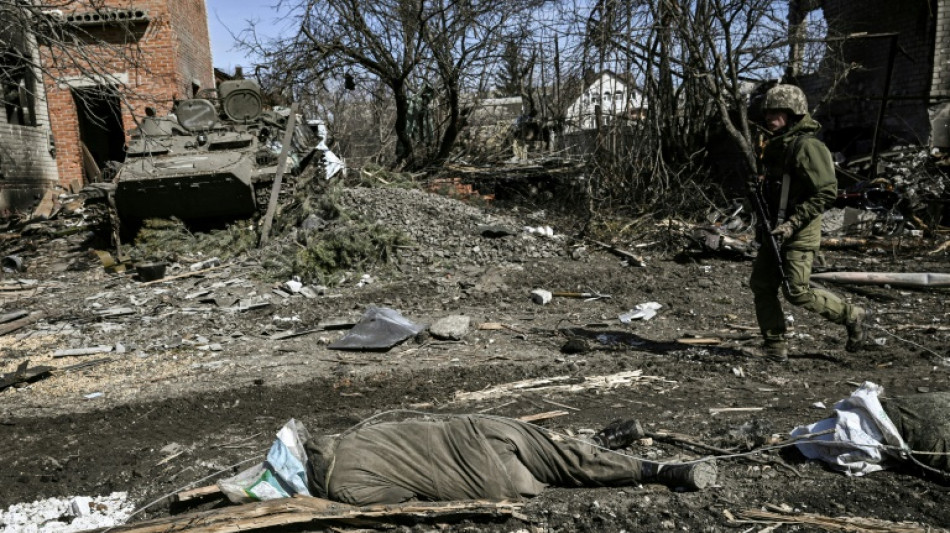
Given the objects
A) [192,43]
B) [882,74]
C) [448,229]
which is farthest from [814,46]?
[192,43]

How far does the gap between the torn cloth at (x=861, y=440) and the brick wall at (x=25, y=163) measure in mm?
16463

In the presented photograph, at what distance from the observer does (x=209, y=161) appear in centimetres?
1049

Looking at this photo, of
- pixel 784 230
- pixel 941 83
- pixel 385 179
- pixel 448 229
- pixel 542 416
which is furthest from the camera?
pixel 385 179

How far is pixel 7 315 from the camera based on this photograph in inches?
308

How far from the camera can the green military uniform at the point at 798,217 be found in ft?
15.4

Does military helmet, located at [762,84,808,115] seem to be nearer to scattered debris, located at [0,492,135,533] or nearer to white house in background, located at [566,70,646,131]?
scattered debris, located at [0,492,135,533]

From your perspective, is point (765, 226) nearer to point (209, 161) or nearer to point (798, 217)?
point (798, 217)

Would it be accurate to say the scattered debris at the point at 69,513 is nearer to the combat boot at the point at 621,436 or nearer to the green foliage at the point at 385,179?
the combat boot at the point at 621,436

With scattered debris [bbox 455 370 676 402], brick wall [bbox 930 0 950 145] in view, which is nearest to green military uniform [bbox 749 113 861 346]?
scattered debris [bbox 455 370 676 402]

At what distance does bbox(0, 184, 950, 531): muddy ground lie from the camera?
3.20m

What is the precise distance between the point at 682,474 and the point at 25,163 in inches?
681

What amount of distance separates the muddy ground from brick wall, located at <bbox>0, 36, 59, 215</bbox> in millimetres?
6854

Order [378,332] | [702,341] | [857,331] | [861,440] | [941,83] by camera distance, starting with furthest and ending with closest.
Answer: [941,83]
[378,332]
[702,341]
[857,331]
[861,440]

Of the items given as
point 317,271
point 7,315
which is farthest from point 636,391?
point 7,315
